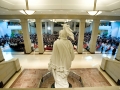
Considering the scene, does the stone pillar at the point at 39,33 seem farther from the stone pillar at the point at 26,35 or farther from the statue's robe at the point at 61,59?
the statue's robe at the point at 61,59

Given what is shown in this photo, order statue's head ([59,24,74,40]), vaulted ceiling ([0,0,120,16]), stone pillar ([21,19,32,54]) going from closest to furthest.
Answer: statue's head ([59,24,74,40]), vaulted ceiling ([0,0,120,16]), stone pillar ([21,19,32,54])

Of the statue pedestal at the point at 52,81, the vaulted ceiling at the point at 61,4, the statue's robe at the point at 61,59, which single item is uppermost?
the vaulted ceiling at the point at 61,4

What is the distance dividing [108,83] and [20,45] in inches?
395

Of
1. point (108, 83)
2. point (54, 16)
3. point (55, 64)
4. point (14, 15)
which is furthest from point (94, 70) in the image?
point (14, 15)

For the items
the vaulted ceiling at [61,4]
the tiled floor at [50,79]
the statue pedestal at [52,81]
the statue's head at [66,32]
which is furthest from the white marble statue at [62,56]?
the vaulted ceiling at [61,4]

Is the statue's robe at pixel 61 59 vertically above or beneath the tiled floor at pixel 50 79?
above

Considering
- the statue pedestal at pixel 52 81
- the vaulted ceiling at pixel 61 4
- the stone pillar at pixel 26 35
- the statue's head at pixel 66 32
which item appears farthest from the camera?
the stone pillar at pixel 26 35

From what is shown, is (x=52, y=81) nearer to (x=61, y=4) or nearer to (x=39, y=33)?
(x=61, y=4)

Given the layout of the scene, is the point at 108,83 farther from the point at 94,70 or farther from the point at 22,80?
the point at 22,80

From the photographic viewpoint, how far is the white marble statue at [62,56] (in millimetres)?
3036

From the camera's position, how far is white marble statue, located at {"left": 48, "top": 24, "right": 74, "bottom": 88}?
304cm

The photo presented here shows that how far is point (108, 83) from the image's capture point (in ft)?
13.7

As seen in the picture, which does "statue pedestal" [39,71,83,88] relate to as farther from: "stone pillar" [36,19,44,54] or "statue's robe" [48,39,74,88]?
"stone pillar" [36,19,44,54]

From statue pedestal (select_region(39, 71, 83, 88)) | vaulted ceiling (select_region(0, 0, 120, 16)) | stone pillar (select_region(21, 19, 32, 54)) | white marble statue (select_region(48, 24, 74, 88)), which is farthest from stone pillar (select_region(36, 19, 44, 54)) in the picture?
white marble statue (select_region(48, 24, 74, 88))
